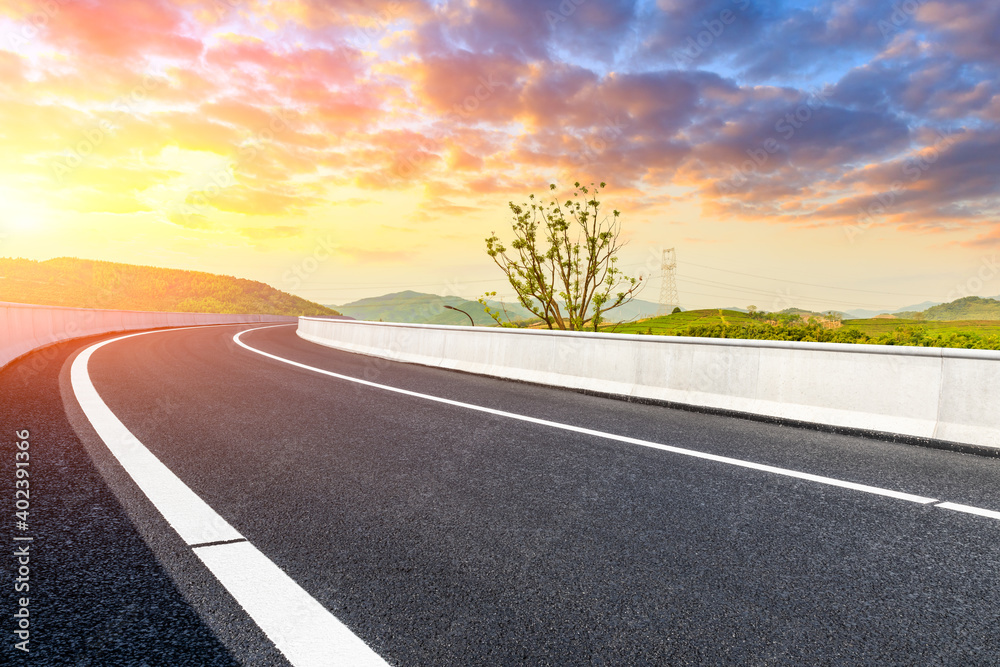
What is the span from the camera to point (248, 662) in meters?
2.27

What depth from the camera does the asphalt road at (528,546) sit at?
96.8 inches

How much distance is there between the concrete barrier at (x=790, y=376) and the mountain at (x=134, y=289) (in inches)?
5418

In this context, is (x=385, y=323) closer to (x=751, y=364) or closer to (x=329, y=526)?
(x=751, y=364)

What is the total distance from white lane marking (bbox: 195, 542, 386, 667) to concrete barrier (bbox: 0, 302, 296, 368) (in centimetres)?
1225

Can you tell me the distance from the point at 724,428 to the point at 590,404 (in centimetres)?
219

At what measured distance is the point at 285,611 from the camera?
104 inches

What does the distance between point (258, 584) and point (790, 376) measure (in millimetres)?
6848

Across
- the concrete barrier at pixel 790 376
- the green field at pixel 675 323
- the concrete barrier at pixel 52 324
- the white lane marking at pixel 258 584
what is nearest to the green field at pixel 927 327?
the green field at pixel 675 323

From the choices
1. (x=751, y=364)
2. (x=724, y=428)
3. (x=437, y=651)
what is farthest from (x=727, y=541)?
(x=751, y=364)

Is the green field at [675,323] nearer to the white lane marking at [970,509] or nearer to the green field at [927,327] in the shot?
the green field at [927,327]

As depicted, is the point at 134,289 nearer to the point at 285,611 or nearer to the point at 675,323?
the point at 675,323

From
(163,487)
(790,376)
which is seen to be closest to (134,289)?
(163,487)

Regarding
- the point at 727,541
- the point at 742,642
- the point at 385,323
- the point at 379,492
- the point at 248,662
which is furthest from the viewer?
the point at 385,323

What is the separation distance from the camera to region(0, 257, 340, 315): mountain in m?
147
